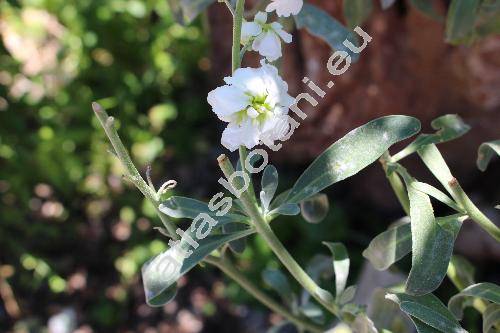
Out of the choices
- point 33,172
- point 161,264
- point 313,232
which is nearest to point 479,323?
point 313,232

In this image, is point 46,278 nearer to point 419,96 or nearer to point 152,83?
point 152,83

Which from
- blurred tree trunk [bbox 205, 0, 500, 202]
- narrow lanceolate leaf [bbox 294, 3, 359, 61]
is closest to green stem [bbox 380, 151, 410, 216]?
narrow lanceolate leaf [bbox 294, 3, 359, 61]

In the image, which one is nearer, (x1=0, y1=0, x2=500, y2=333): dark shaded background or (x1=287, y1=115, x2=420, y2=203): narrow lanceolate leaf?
(x1=287, y1=115, x2=420, y2=203): narrow lanceolate leaf

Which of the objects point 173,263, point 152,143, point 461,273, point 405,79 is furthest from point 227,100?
point 152,143

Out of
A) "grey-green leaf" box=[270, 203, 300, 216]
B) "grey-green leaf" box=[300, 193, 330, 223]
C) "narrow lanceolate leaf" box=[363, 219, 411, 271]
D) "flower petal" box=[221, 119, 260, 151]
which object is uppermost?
"flower petal" box=[221, 119, 260, 151]

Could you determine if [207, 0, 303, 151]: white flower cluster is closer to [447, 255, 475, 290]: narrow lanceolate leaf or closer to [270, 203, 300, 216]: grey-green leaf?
[270, 203, 300, 216]: grey-green leaf

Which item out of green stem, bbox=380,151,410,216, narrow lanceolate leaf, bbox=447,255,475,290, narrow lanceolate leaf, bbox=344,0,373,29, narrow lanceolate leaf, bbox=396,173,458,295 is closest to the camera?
narrow lanceolate leaf, bbox=396,173,458,295

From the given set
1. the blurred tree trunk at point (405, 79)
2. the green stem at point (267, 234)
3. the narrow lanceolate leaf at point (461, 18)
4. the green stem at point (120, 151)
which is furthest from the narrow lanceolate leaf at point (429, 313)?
the blurred tree trunk at point (405, 79)

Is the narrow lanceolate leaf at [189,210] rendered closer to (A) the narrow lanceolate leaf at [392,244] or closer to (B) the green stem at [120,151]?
(B) the green stem at [120,151]
